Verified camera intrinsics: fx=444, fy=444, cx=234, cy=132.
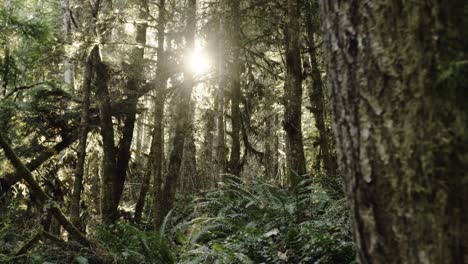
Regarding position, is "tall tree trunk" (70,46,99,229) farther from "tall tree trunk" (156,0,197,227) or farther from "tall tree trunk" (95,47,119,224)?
"tall tree trunk" (156,0,197,227)

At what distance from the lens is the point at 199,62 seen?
→ 10.5m

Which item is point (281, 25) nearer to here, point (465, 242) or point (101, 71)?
point (101, 71)

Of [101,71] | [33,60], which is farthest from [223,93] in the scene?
[33,60]

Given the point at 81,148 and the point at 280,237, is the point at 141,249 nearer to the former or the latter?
the point at 280,237

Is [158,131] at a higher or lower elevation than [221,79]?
lower

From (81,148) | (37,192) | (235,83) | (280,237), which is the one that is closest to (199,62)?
(235,83)

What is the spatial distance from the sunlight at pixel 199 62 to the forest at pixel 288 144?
5 cm

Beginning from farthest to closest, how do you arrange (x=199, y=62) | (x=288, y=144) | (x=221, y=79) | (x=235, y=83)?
(x=221, y=79) < (x=235, y=83) < (x=199, y=62) < (x=288, y=144)

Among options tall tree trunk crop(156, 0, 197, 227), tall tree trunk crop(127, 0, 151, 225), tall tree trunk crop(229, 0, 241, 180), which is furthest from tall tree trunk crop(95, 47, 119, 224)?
tall tree trunk crop(229, 0, 241, 180)

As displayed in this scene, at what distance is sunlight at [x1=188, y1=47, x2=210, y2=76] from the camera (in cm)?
985

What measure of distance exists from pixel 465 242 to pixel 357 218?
1.23 ft

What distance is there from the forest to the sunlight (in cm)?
5

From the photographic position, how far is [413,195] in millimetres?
1547

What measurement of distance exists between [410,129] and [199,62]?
9174mm
